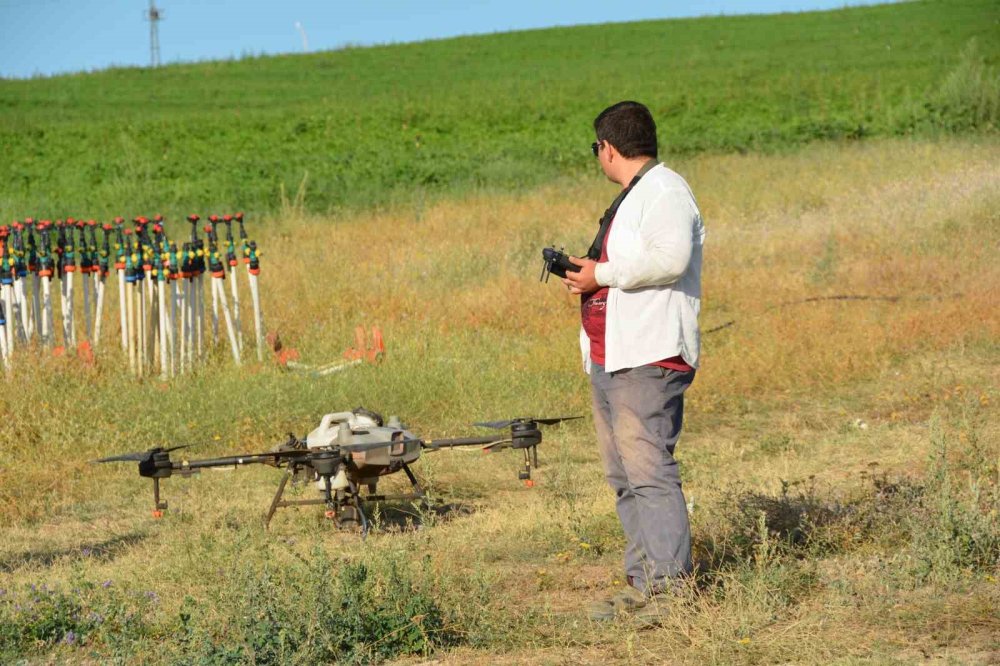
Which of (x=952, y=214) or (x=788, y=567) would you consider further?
(x=952, y=214)

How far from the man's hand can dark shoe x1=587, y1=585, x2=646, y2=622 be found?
1.23m

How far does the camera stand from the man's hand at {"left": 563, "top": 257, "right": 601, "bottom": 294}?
4703 mm

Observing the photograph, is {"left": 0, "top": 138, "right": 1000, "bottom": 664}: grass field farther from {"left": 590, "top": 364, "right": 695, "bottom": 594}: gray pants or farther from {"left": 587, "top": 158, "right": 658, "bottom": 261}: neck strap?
{"left": 587, "top": 158, "right": 658, "bottom": 261}: neck strap

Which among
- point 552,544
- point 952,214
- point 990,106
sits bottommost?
point 552,544

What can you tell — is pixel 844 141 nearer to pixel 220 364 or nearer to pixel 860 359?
pixel 860 359

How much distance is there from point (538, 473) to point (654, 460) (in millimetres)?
3328

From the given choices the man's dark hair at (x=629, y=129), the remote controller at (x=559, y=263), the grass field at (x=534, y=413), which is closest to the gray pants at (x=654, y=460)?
the grass field at (x=534, y=413)

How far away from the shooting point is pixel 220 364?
33.9 feet

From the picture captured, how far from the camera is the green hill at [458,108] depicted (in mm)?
22969

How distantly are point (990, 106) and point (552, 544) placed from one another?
2038 cm

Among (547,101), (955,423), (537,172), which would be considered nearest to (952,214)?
(955,423)

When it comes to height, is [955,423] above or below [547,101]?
below

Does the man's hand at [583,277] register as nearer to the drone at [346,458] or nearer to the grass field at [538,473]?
the grass field at [538,473]

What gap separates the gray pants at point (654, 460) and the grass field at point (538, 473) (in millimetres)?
213
